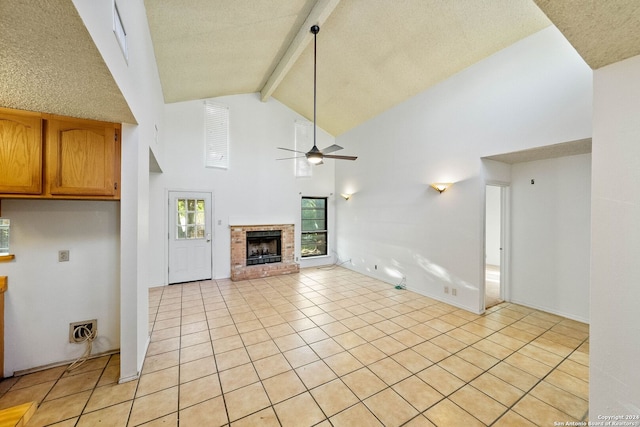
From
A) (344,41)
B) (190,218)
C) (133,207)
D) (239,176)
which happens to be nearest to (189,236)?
(190,218)

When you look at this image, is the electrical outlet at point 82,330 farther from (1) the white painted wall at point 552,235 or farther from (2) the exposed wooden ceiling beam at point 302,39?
(1) the white painted wall at point 552,235

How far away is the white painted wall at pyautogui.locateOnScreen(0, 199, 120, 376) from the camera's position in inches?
89.5

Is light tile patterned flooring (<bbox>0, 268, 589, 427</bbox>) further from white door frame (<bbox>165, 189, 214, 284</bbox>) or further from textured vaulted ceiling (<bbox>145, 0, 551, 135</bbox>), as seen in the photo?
textured vaulted ceiling (<bbox>145, 0, 551, 135</bbox>)

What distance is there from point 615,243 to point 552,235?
2981mm

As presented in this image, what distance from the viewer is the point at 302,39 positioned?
3.83 meters

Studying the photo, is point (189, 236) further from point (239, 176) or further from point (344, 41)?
point (344, 41)

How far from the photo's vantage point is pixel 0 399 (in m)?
2.00

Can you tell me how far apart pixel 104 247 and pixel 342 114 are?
17.4 feet

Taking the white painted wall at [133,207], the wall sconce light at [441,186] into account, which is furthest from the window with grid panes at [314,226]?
the white painted wall at [133,207]

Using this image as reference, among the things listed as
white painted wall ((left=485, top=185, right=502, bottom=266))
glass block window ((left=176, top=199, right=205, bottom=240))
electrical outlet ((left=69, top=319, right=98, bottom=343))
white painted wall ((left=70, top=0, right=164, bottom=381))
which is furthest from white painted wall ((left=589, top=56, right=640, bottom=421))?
glass block window ((left=176, top=199, right=205, bottom=240))

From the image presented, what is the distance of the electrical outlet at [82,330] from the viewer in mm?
2459

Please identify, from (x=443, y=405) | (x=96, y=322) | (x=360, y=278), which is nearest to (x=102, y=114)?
(x=96, y=322)

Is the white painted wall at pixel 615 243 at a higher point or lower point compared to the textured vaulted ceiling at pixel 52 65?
lower

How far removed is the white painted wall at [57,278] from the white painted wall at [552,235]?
19.1 feet
